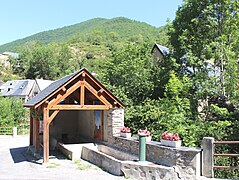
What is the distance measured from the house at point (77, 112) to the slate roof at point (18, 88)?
3587 centimetres

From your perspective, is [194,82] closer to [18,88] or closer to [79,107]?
[79,107]

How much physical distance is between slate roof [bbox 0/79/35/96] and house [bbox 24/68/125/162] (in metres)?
35.9

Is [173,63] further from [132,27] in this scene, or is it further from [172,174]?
[132,27]

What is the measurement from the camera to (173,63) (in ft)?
56.3

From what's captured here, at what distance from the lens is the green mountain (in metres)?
96.4

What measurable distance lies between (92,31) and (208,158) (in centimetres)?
9989

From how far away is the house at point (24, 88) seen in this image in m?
50.5

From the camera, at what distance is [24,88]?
52938mm

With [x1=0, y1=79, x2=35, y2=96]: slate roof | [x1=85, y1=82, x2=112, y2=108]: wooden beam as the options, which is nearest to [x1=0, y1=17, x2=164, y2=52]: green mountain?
[x1=0, y1=79, x2=35, y2=96]: slate roof

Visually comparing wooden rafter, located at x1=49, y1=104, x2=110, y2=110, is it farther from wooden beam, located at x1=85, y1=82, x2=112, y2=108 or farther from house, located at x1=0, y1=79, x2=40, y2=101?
house, located at x1=0, y1=79, x2=40, y2=101

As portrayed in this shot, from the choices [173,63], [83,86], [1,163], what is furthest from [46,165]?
[173,63]

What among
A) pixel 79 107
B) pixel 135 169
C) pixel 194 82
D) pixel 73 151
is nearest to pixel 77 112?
pixel 79 107

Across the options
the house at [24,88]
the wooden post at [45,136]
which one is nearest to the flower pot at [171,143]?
the wooden post at [45,136]

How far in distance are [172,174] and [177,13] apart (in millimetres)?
12925
